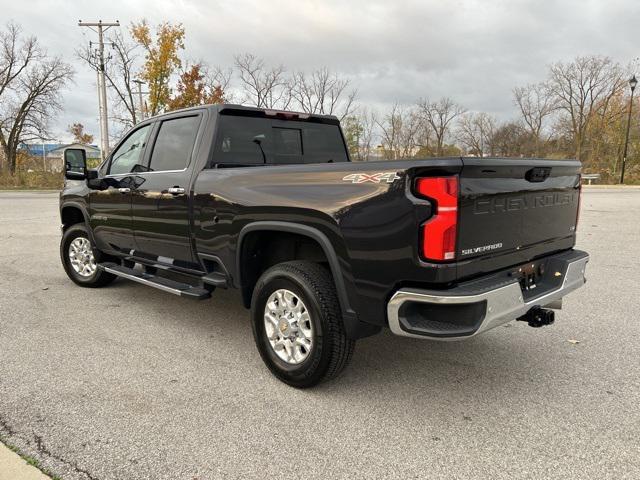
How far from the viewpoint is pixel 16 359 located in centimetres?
367

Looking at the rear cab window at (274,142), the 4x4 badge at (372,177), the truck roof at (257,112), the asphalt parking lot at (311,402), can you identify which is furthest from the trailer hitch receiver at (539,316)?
the truck roof at (257,112)

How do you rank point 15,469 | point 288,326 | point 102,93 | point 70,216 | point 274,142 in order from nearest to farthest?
point 15,469 < point 288,326 < point 274,142 < point 70,216 < point 102,93

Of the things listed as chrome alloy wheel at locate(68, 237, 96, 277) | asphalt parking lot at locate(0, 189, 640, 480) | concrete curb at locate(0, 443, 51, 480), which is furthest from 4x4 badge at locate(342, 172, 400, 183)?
chrome alloy wheel at locate(68, 237, 96, 277)

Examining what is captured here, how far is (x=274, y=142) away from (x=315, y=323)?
6.84ft

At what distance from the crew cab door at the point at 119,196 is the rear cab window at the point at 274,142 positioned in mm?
1055

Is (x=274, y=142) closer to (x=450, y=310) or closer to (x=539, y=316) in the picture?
(x=450, y=310)

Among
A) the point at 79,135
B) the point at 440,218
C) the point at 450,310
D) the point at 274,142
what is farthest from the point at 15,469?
the point at 79,135

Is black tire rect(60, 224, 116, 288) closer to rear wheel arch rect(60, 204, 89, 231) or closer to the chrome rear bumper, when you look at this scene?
rear wheel arch rect(60, 204, 89, 231)

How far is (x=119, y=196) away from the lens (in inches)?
192

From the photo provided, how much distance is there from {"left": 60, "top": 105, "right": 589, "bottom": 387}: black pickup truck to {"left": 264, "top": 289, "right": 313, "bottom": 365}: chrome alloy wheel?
1cm

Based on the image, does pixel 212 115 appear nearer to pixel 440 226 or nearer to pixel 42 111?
pixel 440 226

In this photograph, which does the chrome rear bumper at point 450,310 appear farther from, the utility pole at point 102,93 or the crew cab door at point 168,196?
the utility pole at point 102,93

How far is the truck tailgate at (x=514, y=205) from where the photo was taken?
2619 mm

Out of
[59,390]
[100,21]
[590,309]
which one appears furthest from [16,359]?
[100,21]
